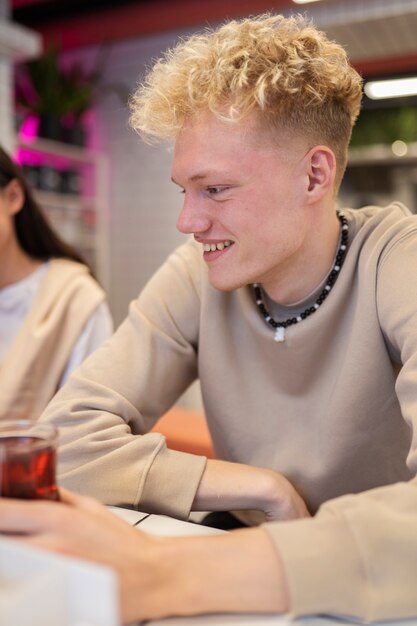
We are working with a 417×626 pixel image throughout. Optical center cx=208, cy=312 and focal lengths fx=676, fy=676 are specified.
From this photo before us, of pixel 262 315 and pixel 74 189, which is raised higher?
pixel 74 189

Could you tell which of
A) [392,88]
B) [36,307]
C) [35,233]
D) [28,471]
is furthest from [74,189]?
[28,471]

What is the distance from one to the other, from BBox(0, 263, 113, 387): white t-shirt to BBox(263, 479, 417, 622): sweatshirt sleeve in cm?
139

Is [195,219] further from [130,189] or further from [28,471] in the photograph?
[130,189]

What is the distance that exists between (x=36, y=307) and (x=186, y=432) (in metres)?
0.62

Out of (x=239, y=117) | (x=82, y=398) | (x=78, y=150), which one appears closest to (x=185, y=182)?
(x=239, y=117)

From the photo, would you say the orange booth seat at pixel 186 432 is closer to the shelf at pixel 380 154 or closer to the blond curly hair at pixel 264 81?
the blond curly hair at pixel 264 81

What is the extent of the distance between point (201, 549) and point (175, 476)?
1.22ft

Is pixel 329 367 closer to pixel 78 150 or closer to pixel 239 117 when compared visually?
pixel 239 117

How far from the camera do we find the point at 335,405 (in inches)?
51.4

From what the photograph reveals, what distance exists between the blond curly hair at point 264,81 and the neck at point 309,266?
0.16 meters

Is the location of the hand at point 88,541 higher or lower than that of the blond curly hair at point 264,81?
lower

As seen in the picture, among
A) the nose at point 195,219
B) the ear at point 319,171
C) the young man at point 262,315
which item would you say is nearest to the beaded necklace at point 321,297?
the young man at point 262,315

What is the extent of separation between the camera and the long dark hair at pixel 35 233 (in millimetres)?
2186

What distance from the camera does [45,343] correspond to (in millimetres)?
2039
